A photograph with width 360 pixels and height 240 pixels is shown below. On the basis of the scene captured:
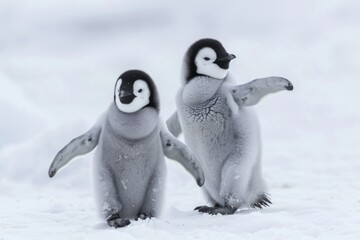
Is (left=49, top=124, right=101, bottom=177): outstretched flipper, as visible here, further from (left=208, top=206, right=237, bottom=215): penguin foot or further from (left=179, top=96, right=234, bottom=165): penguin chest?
(left=208, top=206, right=237, bottom=215): penguin foot

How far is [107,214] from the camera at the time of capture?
15.5 ft

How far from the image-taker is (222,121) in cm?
532

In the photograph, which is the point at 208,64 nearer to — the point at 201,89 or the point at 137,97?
the point at 201,89

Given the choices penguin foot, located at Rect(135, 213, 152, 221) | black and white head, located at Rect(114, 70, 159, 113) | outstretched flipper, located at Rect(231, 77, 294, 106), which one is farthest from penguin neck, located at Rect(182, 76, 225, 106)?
penguin foot, located at Rect(135, 213, 152, 221)

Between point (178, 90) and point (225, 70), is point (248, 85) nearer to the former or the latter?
point (225, 70)

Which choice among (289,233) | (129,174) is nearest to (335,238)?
(289,233)

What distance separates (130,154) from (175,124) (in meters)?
1.34

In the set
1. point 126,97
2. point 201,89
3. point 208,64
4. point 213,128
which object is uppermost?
point 208,64

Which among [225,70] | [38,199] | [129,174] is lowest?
[38,199]

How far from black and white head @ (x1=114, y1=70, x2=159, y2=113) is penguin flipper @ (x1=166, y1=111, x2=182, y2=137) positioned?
4.29 feet

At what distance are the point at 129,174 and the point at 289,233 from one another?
124 cm

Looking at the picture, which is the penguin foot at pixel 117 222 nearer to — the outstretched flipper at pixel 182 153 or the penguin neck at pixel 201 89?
the outstretched flipper at pixel 182 153

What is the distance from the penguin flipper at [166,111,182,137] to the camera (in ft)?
19.7

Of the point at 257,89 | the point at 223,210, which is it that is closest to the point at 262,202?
the point at 223,210
